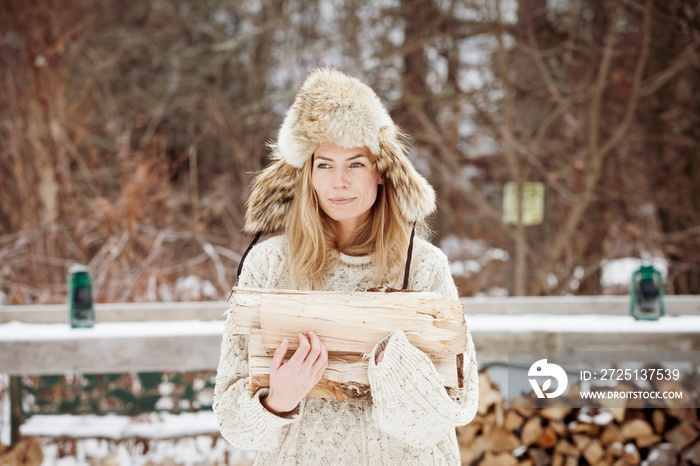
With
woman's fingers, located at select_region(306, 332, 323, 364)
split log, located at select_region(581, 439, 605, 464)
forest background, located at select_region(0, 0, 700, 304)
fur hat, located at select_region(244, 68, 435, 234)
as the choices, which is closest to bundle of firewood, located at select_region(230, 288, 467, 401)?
woman's fingers, located at select_region(306, 332, 323, 364)

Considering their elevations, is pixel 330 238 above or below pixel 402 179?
below

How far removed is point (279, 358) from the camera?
1.23 metres

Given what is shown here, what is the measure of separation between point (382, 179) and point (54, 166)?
14.6ft

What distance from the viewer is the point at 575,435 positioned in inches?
108

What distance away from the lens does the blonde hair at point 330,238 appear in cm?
150

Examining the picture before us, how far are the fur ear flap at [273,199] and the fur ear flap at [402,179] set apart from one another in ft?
0.80

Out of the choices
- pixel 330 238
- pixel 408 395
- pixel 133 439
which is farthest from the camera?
pixel 133 439

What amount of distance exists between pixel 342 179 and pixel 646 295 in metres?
2.11

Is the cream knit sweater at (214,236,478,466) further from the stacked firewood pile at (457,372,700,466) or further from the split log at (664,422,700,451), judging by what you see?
the split log at (664,422,700,451)

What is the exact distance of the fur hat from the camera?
1440 millimetres

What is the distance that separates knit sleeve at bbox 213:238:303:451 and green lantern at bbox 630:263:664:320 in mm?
2151

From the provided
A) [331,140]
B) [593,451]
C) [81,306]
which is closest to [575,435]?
[593,451]

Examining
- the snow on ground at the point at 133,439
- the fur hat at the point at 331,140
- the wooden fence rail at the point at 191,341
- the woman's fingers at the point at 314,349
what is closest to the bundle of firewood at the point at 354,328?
the woman's fingers at the point at 314,349

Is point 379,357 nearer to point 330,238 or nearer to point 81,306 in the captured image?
point 330,238
